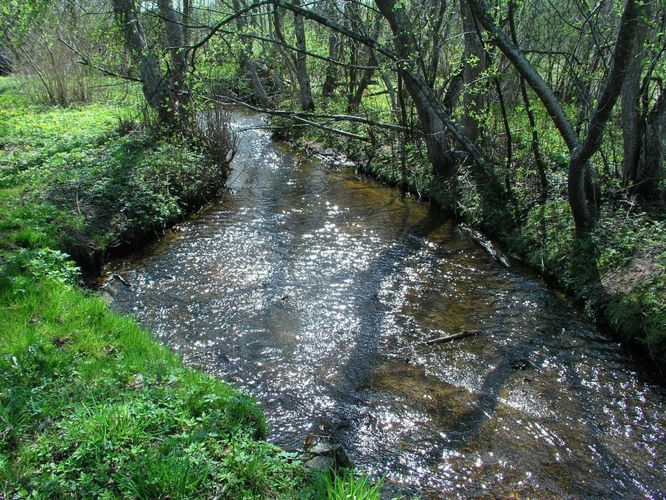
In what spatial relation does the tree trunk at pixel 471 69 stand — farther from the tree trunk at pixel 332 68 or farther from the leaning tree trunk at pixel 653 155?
the tree trunk at pixel 332 68

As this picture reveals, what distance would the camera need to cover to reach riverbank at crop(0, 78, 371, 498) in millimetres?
2934

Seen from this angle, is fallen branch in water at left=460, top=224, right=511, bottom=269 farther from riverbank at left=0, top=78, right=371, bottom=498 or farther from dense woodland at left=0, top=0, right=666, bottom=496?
riverbank at left=0, top=78, right=371, bottom=498

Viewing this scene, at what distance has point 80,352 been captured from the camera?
14.1ft

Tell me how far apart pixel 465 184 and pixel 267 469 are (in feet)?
25.1

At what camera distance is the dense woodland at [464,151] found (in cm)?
604

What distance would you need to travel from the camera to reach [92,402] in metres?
3.57

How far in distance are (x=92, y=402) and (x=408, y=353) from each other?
3319 millimetres

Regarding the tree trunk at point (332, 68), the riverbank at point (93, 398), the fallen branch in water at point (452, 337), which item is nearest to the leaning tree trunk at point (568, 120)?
the fallen branch in water at point (452, 337)

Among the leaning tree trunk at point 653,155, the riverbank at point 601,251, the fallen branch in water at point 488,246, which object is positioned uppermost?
the leaning tree trunk at point 653,155

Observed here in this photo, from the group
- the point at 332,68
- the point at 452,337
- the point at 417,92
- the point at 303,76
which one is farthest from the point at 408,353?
the point at 332,68

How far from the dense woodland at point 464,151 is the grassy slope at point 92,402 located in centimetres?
6

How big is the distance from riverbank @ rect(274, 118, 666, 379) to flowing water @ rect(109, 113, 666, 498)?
12.4 inches

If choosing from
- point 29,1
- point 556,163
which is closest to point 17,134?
point 29,1

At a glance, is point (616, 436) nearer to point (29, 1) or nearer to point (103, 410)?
point (103, 410)
